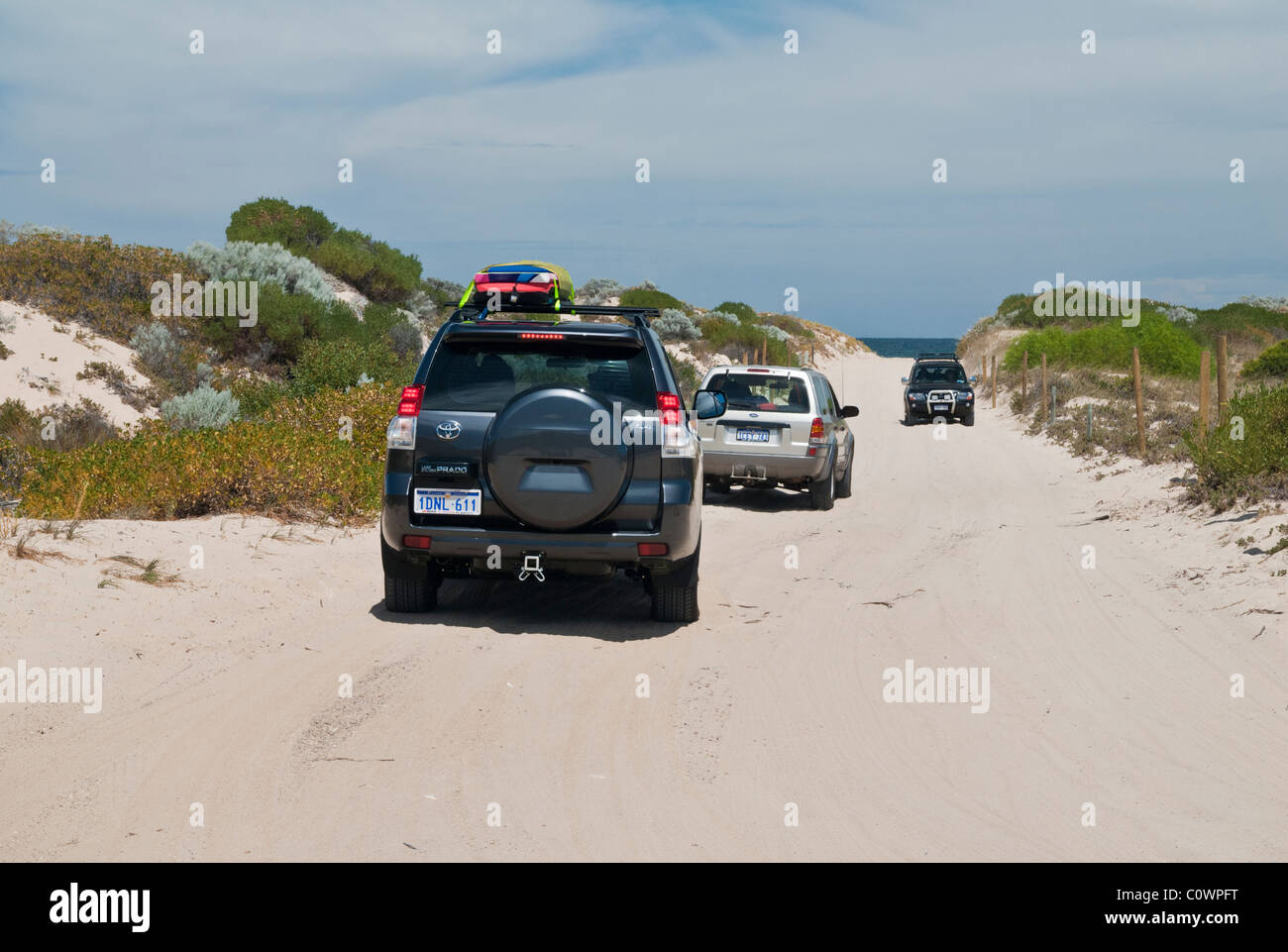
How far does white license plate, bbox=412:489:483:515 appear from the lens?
25.2 ft

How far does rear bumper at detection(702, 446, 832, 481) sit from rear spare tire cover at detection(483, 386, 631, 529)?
7.74m

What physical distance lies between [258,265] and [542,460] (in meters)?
21.9

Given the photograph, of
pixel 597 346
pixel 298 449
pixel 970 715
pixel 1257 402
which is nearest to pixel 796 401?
pixel 1257 402

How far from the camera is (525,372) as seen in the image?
314 inches

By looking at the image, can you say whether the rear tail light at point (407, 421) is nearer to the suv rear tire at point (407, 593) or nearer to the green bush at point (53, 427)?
the suv rear tire at point (407, 593)

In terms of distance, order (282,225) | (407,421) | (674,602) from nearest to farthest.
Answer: (407,421) → (674,602) → (282,225)

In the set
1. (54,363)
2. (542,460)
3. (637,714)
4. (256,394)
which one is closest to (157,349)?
(54,363)

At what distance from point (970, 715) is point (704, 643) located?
203 cm

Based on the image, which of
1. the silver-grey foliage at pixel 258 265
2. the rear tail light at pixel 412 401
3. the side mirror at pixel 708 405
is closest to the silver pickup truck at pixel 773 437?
the side mirror at pixel 708 405

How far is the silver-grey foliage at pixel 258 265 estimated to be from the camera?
2639 centimetres

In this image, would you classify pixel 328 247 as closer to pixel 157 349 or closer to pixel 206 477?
pixel 157 349
